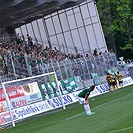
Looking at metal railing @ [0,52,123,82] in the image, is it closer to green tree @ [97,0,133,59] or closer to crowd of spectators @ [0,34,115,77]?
crowd of spectators @ [0,34,115,77]

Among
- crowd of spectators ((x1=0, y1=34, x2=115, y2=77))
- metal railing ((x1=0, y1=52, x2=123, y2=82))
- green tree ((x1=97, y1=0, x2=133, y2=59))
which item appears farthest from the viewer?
green tree ((x1=97, y1=0, x2=133, y2=59))

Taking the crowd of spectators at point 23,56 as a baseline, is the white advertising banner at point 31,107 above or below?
below

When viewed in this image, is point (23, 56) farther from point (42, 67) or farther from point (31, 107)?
point (31, 107)

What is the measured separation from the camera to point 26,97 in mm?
25734

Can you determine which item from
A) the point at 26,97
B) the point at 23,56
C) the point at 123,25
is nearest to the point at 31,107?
the point at 26,97

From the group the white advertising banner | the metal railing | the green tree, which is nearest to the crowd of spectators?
the metal railing

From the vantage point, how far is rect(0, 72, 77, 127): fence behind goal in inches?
929

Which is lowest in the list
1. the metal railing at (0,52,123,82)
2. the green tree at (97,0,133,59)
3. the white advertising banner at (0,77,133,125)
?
the white advertising banner at (0,77,133,125)

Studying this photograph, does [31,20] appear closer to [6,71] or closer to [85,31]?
[85,31]

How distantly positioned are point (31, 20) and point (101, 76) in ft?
59.3

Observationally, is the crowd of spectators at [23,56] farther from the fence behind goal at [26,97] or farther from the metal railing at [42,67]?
the fence behind goal at [26,97]

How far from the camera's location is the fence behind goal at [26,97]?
929 inches

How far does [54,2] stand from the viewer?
151ft

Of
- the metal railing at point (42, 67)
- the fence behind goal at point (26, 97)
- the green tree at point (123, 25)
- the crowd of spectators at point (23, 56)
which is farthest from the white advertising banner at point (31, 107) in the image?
the green tree at point (123, 25)
